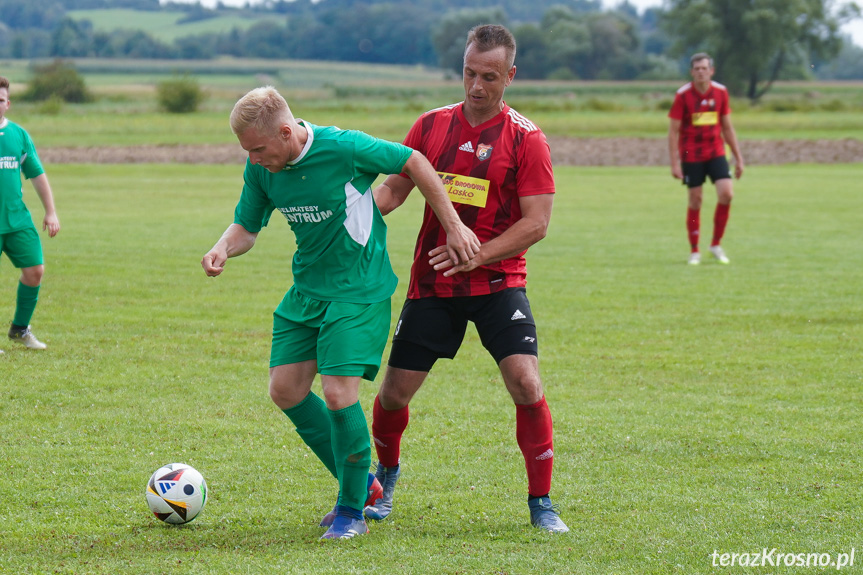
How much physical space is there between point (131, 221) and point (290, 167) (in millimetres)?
15358

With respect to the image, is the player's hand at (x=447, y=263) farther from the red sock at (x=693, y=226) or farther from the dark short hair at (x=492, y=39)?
the red sock at (x=693, y=226)

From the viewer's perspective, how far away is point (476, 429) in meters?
6.59

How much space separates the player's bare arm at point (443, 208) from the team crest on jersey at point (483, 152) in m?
0.31

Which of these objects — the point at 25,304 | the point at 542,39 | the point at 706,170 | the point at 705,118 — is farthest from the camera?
the point at 542,39

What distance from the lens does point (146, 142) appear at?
4175cm

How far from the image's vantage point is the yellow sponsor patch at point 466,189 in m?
4.88

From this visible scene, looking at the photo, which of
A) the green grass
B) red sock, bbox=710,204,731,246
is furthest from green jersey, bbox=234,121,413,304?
the green grass

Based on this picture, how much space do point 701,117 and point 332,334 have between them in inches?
412

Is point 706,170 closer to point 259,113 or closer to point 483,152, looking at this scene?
point 483,152

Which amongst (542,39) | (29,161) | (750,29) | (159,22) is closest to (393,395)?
(29,161)

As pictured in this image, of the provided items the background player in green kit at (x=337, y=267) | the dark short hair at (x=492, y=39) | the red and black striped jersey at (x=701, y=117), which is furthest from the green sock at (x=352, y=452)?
the red and black striped jersey at (x=701, y=117)

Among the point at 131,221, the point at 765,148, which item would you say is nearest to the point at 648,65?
the point at 765,148

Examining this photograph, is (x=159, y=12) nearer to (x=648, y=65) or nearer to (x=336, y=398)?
(x=648, y=65)

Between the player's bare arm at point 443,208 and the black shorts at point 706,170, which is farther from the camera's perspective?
the black shorts at point 706,170
